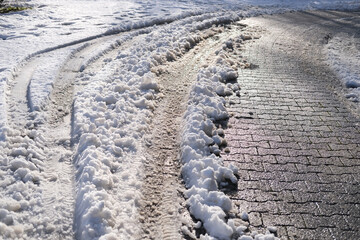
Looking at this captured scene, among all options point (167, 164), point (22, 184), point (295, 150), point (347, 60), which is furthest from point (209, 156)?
point (347, 60)

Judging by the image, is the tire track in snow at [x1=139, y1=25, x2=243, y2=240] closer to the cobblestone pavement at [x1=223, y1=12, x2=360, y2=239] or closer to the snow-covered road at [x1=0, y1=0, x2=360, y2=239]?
the snow-covered road at [x1=0, y1=0, x2=360, y2=239]

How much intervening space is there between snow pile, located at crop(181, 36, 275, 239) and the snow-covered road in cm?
1

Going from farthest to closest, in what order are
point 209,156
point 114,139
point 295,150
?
point 295,150 → point 114,139 → point 209,156

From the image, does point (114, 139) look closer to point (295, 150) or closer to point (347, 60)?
point (295, 150)

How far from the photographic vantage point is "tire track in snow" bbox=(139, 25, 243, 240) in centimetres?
A: 288

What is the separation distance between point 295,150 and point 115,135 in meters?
2.25

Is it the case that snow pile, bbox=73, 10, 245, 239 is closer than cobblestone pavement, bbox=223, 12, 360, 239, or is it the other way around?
snow pile, bbox=73, 10, 245, 239

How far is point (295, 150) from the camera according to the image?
388cm

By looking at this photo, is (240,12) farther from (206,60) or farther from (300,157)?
(300,157)

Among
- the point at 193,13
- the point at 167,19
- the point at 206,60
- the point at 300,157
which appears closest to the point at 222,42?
the point at 206,60

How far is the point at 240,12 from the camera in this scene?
1147 centimetres

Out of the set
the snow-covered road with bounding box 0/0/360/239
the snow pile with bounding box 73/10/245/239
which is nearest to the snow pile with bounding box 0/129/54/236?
the snow-covered road with bounding box 0/0/360/239

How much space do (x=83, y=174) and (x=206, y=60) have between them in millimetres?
4199

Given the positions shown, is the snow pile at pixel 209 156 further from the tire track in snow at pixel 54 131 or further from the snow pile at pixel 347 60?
the snow pile at pixel 347 60
